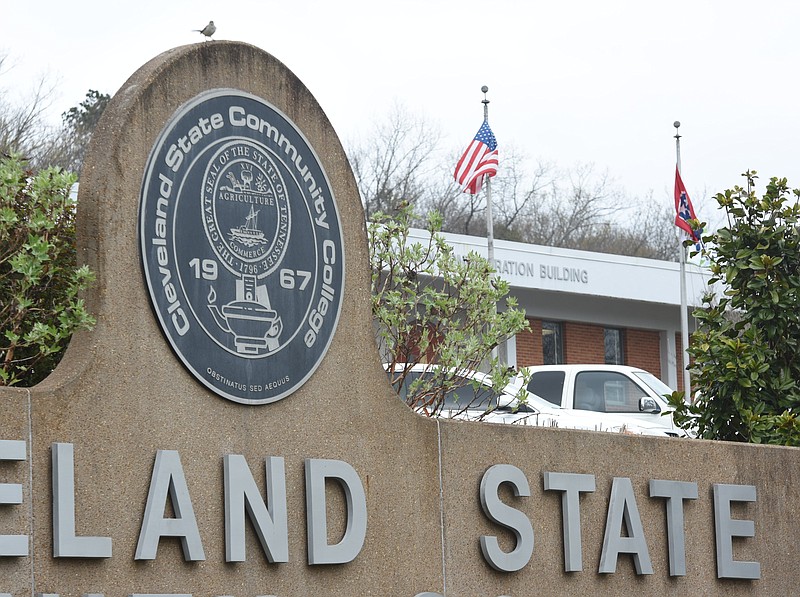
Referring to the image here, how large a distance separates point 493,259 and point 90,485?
20.3 metres

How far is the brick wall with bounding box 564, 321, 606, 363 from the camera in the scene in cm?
3012

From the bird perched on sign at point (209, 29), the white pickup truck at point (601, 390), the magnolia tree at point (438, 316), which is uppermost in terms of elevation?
the bird perched on sign at point (209, 29)

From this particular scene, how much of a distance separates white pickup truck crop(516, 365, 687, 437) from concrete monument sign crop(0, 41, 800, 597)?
9.19 meters

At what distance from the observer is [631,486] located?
814cm

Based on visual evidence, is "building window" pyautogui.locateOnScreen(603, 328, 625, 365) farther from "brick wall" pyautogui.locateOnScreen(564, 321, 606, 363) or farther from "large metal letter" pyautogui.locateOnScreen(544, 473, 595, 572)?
"large metal letter" pyautogui.locateOnScreen(544, 473, 595, 572)

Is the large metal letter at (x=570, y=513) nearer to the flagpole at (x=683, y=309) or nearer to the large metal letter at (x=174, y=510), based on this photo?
the large metal letter at (x=174, y=510)

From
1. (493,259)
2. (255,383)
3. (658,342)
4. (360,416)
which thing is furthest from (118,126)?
(658,342)

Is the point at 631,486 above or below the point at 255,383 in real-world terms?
below

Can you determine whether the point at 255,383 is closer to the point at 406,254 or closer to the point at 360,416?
the point at 360,416

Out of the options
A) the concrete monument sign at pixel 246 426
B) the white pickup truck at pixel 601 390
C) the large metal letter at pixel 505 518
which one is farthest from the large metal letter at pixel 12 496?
the white pickup truck at pixel 601 390

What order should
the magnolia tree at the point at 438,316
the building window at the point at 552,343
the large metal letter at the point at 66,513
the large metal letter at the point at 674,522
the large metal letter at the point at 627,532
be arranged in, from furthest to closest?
the building window at the point at 552,343 → the magnolia tree at the point at 438,316 → the large metal letter at the point at 674,522 → the large metal letter at the point at 627,532 → the large metal letter at the point at 66,513

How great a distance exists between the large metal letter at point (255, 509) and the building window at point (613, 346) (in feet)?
82.7

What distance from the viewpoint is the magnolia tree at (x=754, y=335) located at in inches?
392

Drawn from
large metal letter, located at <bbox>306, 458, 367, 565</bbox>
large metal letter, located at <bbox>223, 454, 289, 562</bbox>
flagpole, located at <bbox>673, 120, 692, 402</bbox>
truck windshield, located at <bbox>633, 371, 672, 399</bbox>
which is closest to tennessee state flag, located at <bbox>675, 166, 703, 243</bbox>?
flagpole, located at <bbox>673, 120, 692, 402</bbox>
